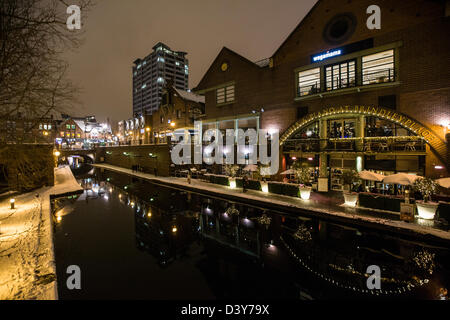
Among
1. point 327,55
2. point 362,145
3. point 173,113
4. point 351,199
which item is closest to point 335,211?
point 351,199

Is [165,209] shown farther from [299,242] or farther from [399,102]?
[399,102]

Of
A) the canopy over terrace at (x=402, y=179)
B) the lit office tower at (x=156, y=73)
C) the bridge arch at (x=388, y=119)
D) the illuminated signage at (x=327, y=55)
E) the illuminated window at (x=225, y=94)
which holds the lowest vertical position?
the canopy over terrace at (x=402, y=179)

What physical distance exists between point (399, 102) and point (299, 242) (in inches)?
501

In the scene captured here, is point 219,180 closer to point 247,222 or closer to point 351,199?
point 247,222

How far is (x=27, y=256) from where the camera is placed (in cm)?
715

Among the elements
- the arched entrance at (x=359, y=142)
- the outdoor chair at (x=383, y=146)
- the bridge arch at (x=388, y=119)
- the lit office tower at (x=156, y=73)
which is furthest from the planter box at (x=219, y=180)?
the lit office tower at (x=156, y=73)

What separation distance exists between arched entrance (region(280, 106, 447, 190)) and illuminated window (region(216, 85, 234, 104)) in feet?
29.2

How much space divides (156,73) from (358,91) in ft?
A: 384

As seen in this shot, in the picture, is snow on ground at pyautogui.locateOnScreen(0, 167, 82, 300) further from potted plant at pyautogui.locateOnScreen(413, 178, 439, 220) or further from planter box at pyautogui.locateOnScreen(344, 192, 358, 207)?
potted plant at pyautogui.locateOnScreen(413, 178, 439, 220)

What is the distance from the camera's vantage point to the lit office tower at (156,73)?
375 feet

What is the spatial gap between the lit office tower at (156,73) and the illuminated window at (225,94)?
93375 millimetres

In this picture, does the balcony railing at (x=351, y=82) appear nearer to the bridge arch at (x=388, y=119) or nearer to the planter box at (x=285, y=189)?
the bridge arch at (x=388, y=119)

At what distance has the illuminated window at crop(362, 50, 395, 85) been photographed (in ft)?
49.8
